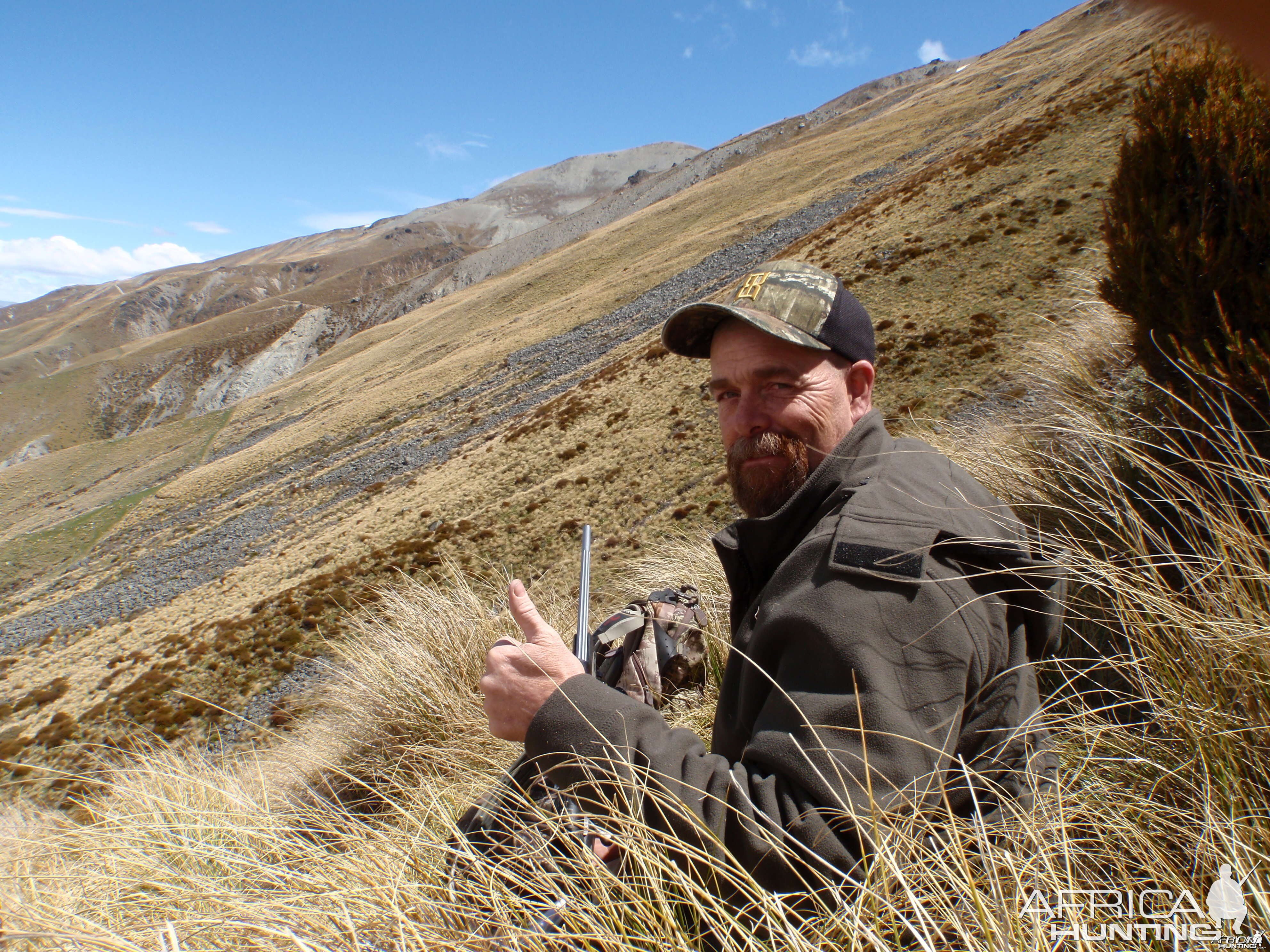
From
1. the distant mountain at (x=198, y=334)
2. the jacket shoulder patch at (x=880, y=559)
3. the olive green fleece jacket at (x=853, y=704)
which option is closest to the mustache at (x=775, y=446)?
the olive green fleece jacket at (x=853, y=704)

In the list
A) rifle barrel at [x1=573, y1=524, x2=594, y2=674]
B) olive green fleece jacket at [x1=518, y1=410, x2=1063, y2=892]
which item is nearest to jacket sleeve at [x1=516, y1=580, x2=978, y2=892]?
olive green fleece jacket at [x1=518, y1=410, x2=1063, y2=892]

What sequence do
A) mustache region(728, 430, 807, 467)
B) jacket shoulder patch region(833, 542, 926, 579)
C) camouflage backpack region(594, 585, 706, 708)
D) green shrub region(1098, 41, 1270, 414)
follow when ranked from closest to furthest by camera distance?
jacket shoulder patch region(833, 542, 926, 579) < mustache region(728, 430, 807, 467) < green shrub region(1098, 41, 1270, 414) < camouflage backpack region(594, 585, 706, 708)

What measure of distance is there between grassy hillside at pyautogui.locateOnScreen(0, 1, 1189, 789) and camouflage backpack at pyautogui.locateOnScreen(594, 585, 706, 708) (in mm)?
1894

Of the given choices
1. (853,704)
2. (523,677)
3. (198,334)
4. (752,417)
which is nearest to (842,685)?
(853,704)

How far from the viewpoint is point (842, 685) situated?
1.44 meters

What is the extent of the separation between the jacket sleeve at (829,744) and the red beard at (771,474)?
78 centimetres

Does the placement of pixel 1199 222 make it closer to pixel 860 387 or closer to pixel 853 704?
pixel 860 387

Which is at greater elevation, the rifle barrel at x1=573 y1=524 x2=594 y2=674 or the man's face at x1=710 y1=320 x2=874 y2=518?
the man's face at x1=710 y1=320 x2=874 y2=518

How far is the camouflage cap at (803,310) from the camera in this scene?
2.31 metres

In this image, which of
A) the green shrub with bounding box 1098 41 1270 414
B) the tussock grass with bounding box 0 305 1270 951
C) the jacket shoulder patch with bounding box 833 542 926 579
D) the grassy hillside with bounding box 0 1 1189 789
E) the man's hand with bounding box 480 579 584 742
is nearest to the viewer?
the tussock grass with bounding box 0 305 1270 951

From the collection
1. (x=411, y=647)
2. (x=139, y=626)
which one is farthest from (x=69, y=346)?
(x=411, y=647)

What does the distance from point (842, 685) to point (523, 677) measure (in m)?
0.88

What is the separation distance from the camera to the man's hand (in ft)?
6.07

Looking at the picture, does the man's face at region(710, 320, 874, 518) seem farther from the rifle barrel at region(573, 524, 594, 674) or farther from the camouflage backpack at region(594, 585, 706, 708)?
the camouflage backpack at region(594, 585, 706, 708)
